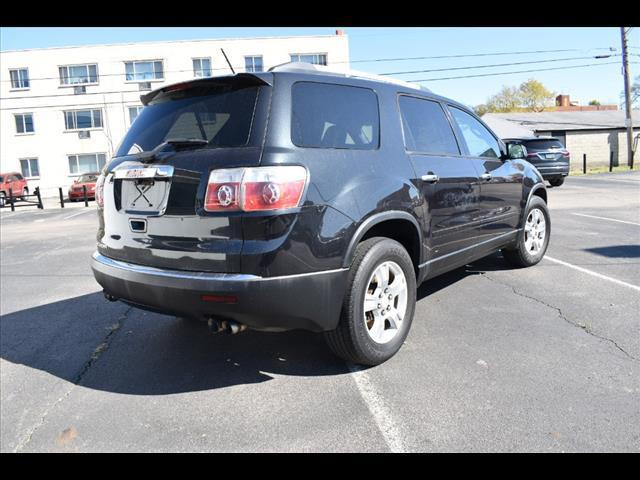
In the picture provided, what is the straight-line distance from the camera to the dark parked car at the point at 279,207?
2.55 m

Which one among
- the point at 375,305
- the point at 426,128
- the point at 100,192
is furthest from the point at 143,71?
the point at 375,305

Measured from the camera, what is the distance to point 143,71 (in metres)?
31.7

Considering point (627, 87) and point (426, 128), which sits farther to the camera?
point (627, 87)

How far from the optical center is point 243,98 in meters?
2.77

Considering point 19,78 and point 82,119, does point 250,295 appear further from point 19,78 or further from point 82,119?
point 19,78

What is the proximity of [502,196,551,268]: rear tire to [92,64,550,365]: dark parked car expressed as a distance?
2.12 m

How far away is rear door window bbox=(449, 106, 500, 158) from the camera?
4430 mm

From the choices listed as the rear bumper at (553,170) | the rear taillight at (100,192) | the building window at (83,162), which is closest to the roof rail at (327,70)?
the rear taillight at (100,192)

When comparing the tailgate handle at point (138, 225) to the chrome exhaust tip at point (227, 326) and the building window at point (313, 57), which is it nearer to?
the chrome exhaust tip at point (227, 326)

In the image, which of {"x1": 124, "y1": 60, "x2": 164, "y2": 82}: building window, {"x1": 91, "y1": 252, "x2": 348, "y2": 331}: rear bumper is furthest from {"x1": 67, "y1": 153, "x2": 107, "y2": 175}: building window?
{"x1": 91, "y1": 252, "x2": 348, "y2": 331}: rear bumper

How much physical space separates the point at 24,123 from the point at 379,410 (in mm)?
36538

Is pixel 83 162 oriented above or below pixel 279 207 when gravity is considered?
above

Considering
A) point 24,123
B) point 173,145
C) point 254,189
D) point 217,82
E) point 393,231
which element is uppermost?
point 24,123

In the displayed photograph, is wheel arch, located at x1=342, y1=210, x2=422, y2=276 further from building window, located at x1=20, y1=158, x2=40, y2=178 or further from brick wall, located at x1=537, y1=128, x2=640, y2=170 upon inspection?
brick wall, located at x1=537, y1=128, x2=640, y2=170
